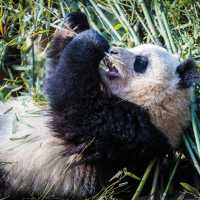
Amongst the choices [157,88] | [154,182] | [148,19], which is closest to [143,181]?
[154,182]

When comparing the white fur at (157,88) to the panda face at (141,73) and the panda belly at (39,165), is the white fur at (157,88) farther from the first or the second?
the panda belly at (39,165)

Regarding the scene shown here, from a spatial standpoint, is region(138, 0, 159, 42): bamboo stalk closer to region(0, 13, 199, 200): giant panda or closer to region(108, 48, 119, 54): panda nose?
region(0, 13, 199, 200): giant panda

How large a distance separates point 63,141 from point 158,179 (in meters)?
0.60

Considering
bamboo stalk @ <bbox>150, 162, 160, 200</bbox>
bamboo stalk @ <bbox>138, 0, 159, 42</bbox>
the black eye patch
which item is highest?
bamboo stalk @ <bbox>138, 0, 159, 42</bbox>

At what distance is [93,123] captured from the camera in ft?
10.1

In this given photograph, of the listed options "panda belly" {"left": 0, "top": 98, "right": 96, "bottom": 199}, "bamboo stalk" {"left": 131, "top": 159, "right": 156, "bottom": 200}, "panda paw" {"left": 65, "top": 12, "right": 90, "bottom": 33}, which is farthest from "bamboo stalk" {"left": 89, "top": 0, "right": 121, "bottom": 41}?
"bamboo stalk" {"left": 131, "top": 159, "right": 156, "bottom": 200}

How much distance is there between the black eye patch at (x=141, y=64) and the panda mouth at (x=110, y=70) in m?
0.12

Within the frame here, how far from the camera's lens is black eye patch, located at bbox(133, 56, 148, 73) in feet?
11.2

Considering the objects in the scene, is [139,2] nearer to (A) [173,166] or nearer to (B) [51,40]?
(B) [51,40]

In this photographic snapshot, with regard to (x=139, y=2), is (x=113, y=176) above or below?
below

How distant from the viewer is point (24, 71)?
160 inches

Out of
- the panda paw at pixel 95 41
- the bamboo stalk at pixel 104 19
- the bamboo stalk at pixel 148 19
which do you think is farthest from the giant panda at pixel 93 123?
the bamboo stalk at pixel 104 19

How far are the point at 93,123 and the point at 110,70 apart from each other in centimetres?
46

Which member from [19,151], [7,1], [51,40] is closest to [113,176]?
[19,151]
